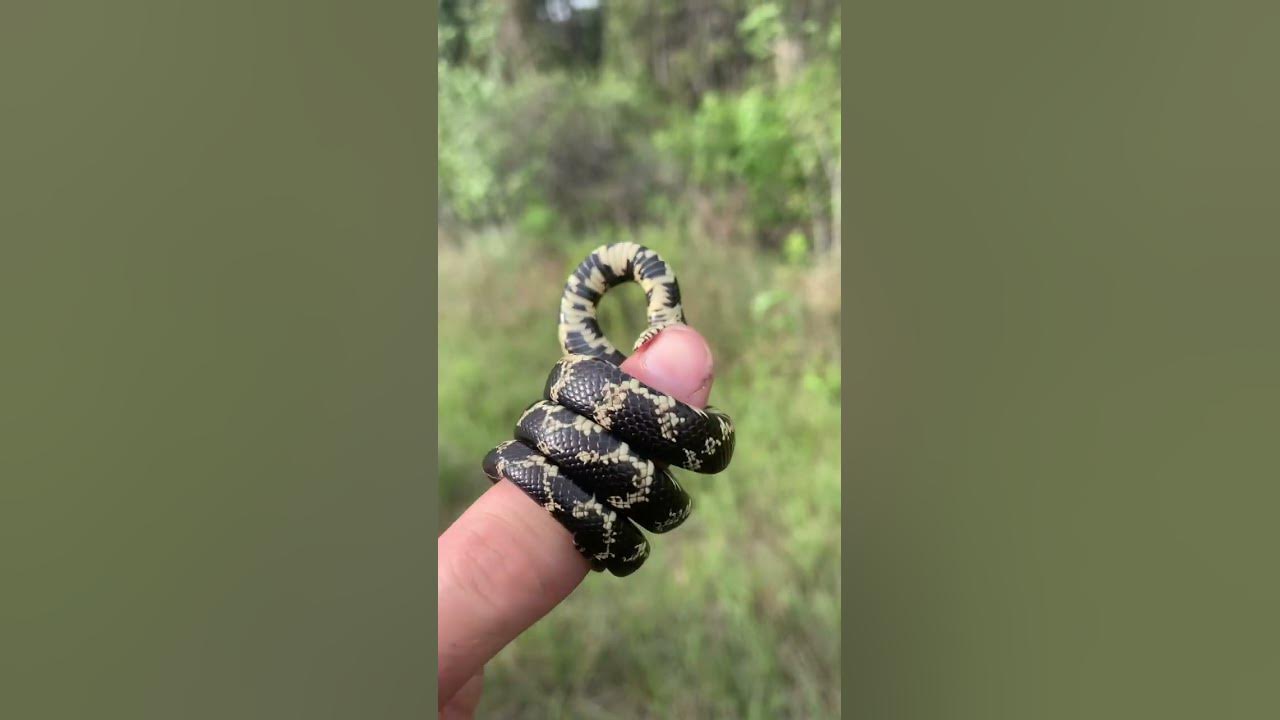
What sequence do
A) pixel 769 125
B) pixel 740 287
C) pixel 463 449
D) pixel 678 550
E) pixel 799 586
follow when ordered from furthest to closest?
pixel 769 125 → pixel 740 287 → pixel 463 449 → pixel 678 550 → pixel 799 586

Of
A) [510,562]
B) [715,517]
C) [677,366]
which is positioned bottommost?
[715,517]

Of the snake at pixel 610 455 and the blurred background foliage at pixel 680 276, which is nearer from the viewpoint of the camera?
the snake at pixel 610 455

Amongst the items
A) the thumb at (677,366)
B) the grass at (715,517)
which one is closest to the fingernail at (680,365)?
the thumb at (677,366)

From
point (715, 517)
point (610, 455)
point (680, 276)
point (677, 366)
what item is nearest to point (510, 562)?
point (610, 455)

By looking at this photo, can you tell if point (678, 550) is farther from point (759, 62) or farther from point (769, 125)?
point (759, 62)

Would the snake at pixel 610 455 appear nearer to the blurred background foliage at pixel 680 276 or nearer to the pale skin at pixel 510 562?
the pale skin at pixel 510 562

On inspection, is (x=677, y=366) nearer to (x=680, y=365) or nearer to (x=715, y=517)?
(x=680, y=365)

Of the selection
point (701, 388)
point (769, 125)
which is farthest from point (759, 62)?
point (701, 388)
